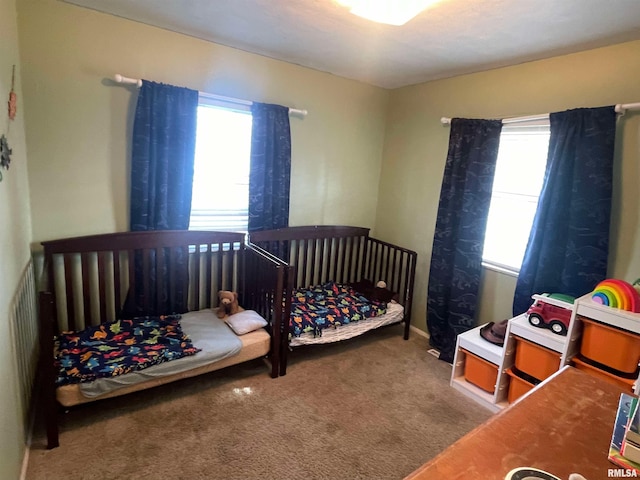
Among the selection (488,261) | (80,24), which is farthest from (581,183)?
(80,24)

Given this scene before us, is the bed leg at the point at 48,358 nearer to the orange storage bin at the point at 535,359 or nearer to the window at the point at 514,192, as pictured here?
the orange storage bin at the point at 535,359

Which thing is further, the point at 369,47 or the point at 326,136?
the point at 326,136

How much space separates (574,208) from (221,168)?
2.49m

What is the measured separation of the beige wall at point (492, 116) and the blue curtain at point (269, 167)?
3.95ft

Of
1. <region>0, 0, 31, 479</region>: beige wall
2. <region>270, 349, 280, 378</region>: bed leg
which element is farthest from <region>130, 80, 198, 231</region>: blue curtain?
<region>270, 349, 280, 378</region>: bed leg

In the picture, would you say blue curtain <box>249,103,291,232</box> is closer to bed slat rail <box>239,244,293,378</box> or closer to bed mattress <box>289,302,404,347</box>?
bed slat rail <box>239,244,293,378</box>

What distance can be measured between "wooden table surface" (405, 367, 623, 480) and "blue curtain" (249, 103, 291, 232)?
225 cm

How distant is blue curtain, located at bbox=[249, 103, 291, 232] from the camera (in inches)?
112

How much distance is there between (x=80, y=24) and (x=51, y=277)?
5.06ft

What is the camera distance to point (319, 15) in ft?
6.52

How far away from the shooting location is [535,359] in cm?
221

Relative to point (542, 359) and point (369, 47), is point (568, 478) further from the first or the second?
point (369, 47)

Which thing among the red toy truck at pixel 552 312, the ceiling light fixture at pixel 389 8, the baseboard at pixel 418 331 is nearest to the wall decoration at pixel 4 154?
the ceiling light fixture at pixel 389 8

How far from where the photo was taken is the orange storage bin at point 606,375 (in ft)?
5.97
